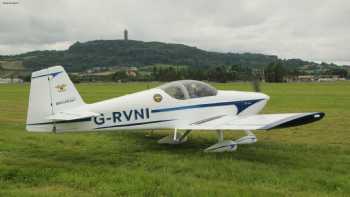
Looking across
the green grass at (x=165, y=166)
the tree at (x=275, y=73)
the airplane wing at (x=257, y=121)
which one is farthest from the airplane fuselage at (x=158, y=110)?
the tree at (x=275, y=73)

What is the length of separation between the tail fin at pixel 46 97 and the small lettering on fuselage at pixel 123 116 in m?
0.72

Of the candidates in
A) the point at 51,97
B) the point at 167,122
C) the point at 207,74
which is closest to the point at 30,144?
the point at 51,97

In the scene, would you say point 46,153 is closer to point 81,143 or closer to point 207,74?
point 81,143

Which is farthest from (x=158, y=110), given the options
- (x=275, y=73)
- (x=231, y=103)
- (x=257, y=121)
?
(x=275, y=73)

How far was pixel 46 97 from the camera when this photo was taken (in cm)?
877

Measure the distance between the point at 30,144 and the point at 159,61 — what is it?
172636mm

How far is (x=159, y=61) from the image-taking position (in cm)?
18225

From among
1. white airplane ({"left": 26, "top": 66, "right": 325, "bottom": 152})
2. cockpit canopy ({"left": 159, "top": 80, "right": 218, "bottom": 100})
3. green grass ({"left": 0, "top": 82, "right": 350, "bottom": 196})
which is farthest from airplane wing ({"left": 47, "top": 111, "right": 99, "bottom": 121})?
cockpit canopy ({"left": 159, "top": 80, "right": 218, "bottom": 100})

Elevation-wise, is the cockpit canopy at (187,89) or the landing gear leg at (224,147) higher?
the cockpit canopy at (187,89)

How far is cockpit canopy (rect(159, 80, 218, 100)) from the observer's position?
33.2ft

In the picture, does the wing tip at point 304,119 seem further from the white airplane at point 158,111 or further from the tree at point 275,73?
the tree at point 275,73

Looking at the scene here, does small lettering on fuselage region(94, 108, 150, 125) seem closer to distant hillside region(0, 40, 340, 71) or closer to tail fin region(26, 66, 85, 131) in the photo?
tail fin region(26, 66, 85, 131)

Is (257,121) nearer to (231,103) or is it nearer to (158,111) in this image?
(231,103)

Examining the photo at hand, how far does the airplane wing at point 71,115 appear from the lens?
8.48 m
